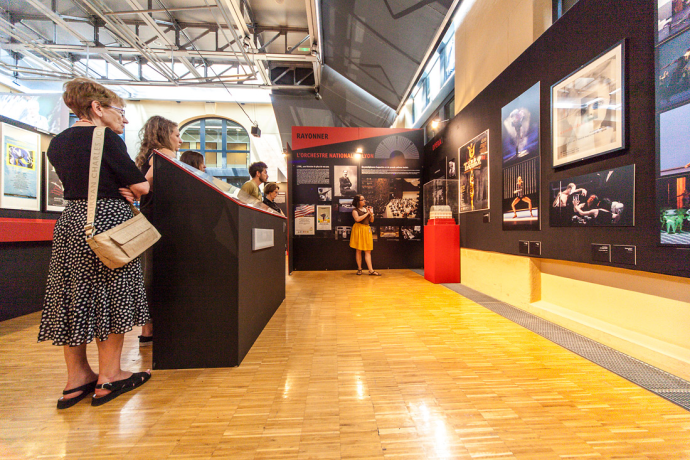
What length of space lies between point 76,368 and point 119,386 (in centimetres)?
21

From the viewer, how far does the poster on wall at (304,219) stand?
561 centimetres

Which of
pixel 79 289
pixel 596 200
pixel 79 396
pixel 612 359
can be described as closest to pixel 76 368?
pixel 79 396

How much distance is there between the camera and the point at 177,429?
109cm

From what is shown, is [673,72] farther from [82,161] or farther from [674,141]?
[82,161]

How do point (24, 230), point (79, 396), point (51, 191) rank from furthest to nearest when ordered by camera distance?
point (51, 191), point (24, 230), point (79, 396)

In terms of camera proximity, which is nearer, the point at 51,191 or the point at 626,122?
the point at 626,122

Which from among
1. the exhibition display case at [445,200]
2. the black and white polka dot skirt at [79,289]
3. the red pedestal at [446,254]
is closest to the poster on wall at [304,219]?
the exhibition display case at [445,200]

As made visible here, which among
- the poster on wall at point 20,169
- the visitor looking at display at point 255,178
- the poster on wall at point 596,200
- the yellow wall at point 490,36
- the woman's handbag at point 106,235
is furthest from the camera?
the visitor looking at display at point 255,178

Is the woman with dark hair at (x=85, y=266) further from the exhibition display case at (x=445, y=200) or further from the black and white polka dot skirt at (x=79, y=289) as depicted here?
the exhibition display case at (x=445, y=200)

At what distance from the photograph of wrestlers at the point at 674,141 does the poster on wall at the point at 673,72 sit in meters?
0.06

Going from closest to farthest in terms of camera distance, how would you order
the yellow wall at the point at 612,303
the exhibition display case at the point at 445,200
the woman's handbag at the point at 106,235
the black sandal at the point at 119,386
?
the woman's handbag at the point at 106,235 < the black sandal at the point at 119,386 < the yellow wall at the point at 612,303 < the exhibition display case at the point at 445,200

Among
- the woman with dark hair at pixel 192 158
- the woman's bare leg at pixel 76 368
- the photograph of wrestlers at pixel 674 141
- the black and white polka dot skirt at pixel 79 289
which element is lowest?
the woman's bare leg at pixel 76 368

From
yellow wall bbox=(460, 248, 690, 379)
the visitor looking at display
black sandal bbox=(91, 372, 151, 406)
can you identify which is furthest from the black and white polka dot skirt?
yellow wall bbox=(460, 248, 690, 379)

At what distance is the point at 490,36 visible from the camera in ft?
10.8
